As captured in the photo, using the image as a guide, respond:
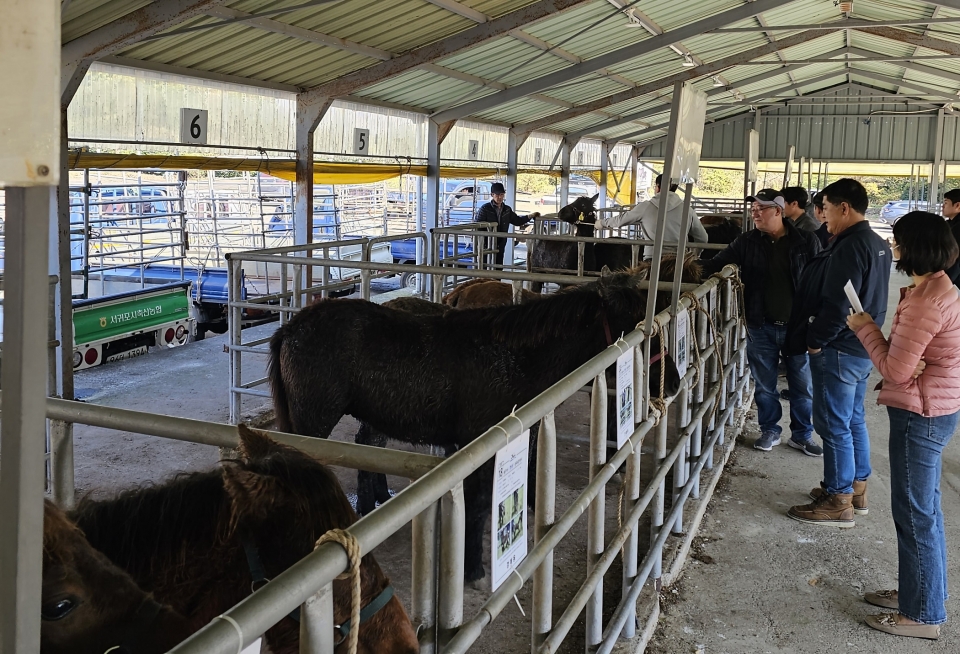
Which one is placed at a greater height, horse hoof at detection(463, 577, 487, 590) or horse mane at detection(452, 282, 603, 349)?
horse mane at detection(452, 282, 603, 349)

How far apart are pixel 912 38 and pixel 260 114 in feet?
35.3

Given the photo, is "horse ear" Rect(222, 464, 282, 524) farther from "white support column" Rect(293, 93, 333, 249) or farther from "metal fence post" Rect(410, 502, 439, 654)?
"white support column" Rect(293, 93, 333, 249)

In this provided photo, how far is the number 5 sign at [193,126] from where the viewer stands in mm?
8102

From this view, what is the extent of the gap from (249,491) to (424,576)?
1.26 ft

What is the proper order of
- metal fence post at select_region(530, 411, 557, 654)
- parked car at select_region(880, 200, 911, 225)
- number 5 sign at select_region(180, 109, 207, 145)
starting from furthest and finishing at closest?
parked car at select_region(880, 200, 911, 225) < number 5 sign at select_region(180, 109, 207, 145) < metal fence post at select_region(530, 411, 557, 654)

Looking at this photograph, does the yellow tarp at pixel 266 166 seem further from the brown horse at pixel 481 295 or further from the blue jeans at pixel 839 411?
the blue jeans at pixel 839 411

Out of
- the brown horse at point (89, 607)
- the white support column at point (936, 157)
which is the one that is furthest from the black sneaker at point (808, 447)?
the white support column at point (936, 157)

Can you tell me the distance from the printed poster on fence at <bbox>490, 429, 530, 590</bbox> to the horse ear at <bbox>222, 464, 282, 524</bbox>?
45 centimetres

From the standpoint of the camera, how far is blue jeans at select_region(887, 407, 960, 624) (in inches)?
127

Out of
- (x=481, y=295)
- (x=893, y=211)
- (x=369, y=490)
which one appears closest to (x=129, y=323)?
(x=481, y=295)

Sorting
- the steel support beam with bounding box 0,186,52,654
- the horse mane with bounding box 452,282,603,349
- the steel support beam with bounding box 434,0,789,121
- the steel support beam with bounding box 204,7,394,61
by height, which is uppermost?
the steel support beam with bounding box 434,0,789,121

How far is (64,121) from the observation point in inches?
245

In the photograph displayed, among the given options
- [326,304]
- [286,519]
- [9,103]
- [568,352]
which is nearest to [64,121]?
[326,304]

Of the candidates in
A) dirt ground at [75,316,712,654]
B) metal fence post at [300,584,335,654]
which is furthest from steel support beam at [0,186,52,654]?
dirt ground at [75,316,712,654]
